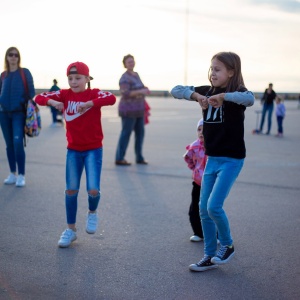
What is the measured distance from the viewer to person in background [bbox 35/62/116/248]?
499 centimetres

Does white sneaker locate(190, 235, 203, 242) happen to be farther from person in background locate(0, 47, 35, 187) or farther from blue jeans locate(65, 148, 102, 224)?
person in background locate(0, 47, 35, 187)

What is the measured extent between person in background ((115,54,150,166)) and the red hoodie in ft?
15.1

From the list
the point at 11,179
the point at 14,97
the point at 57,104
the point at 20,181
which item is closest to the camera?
the point at 57,104

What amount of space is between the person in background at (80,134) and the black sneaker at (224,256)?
1239 millimetres

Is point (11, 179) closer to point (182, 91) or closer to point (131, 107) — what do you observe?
point (131, 107)

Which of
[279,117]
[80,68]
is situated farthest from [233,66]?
[279,117]

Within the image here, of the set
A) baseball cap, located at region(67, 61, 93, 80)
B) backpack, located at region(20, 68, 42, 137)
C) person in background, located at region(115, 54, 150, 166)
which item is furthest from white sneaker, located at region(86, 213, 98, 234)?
person in background, located at region(115, 54, 150, 166)

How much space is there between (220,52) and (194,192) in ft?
4.99

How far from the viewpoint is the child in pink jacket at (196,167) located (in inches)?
202

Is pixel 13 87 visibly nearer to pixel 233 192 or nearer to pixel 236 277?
pixel 233 192

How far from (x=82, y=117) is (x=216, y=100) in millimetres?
1447

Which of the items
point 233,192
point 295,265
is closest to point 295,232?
point 295,265

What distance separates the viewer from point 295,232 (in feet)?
18.5

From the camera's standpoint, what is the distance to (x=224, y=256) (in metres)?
4.46
